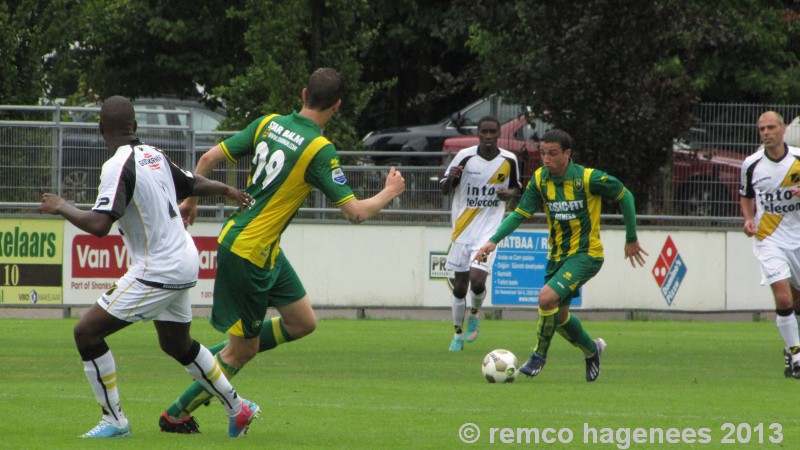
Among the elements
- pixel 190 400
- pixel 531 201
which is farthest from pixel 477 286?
pixel 190 400

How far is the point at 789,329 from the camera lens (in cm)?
1271

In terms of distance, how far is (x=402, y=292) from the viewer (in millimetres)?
20297

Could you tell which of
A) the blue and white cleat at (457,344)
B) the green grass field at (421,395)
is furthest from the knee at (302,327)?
the blue and white cleat at (457,344)

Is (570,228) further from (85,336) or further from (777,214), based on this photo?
(85,336)

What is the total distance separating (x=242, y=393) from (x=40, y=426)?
227 centimetres

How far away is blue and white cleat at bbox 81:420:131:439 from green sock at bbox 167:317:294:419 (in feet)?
1.31

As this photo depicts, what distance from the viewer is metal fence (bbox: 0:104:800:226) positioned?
67.3ft

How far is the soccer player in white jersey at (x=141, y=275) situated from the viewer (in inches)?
301

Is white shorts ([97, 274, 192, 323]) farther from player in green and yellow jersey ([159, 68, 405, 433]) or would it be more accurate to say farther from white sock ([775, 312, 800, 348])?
white sock ([775, 312, 800, 348])

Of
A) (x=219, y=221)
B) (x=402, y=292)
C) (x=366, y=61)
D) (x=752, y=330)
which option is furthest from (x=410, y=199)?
(x=366, y=61)

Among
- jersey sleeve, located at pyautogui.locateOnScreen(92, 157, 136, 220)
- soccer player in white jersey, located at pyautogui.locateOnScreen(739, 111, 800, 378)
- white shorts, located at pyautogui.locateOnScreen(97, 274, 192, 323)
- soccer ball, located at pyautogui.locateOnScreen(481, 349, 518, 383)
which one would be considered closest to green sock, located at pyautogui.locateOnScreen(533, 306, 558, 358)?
soccer ball, located at pyautogui.locateOnScreen(481, 349, 518, 383)

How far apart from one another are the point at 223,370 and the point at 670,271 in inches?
521

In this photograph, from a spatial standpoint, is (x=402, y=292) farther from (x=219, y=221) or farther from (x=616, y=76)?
(x=616, y=76)

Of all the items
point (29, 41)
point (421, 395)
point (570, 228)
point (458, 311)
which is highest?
point (29, 41)
